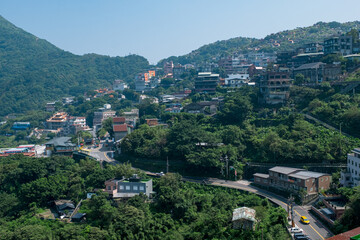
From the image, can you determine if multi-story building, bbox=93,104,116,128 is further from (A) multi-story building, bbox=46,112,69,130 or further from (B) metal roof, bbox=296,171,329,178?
(B) metal roof, bbox=296,171,329,178

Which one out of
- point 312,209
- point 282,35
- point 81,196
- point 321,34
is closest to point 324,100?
point 312,209

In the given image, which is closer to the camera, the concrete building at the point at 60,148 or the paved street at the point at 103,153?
the paved street at the point at 103,153

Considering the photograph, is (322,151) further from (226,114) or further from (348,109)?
(226,114)

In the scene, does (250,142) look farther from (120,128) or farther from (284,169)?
(120,128)

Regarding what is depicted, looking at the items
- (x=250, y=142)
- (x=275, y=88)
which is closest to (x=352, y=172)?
→ (x=250, y=142)

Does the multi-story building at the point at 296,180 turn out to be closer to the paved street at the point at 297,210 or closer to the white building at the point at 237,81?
the paved street at the point at 297,210

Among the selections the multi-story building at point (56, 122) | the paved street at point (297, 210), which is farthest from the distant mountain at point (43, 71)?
the paved street at point (297, 210)
